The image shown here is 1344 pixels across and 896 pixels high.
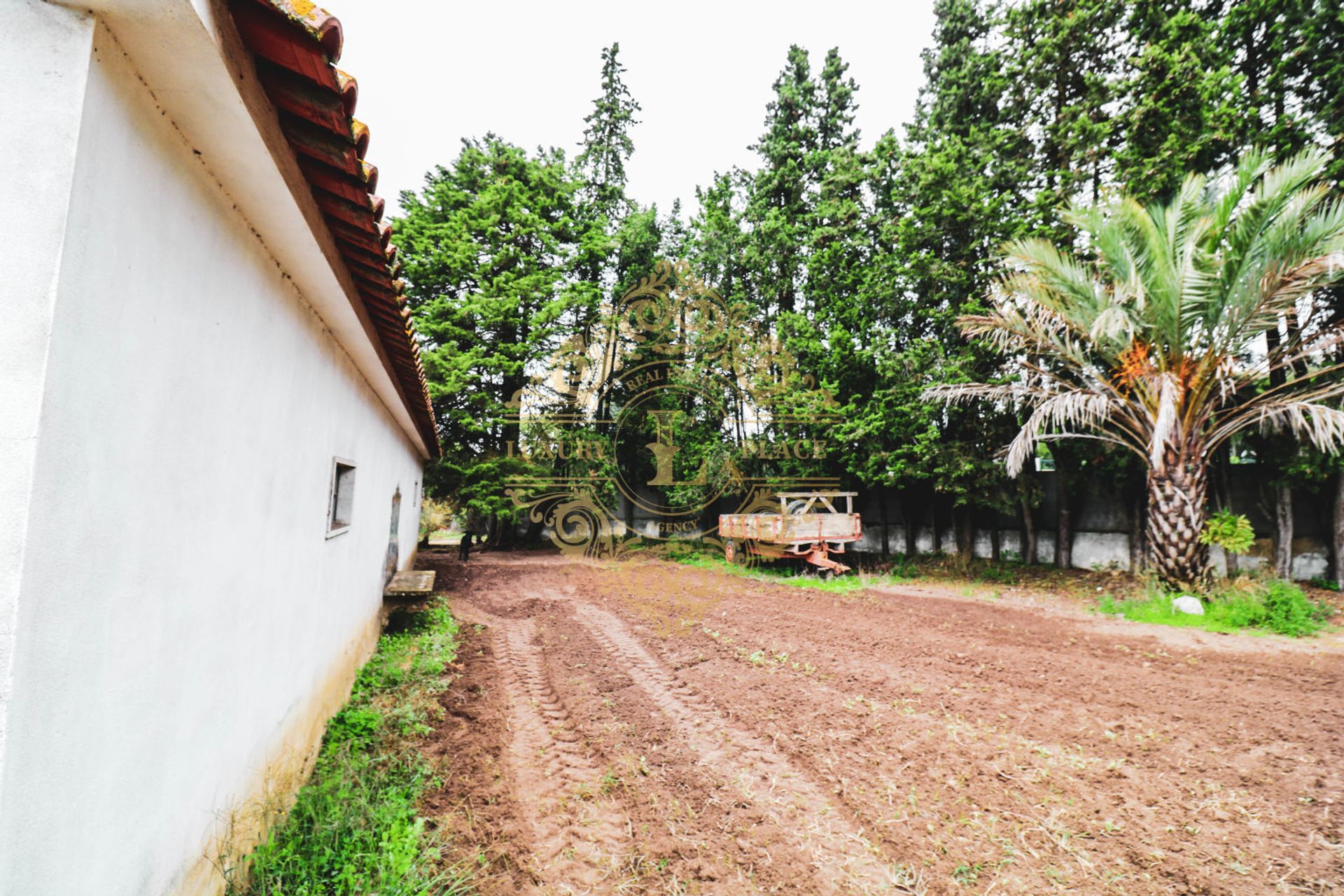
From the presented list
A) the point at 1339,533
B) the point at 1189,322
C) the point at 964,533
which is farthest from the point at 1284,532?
the point at 964,533

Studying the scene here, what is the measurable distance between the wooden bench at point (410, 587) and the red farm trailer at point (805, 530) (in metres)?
6.84

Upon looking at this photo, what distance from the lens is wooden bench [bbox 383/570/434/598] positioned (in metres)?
6.57

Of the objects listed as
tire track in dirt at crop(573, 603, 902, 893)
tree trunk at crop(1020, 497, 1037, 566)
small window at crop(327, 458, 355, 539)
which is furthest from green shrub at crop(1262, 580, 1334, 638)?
small window at crop(327, 458, 355, 539)

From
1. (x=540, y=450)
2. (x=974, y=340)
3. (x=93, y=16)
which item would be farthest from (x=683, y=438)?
(x=93, y=16)

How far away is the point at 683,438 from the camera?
15.9m

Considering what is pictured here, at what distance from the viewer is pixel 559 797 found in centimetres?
321

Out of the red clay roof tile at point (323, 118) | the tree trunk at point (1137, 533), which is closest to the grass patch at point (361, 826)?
the red clay roof tile at point (323, 118)

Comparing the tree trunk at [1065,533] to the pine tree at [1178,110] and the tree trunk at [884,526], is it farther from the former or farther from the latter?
the pine tree at [1178,110]

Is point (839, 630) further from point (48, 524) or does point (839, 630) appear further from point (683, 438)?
point (683, 438)

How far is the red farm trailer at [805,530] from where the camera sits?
11.0 meters

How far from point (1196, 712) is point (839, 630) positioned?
3327 mm

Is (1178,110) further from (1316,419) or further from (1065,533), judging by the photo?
(1065,533)

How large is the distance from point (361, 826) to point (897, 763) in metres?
3.22

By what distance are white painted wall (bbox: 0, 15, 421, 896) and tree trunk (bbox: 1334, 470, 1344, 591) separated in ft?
43.7
